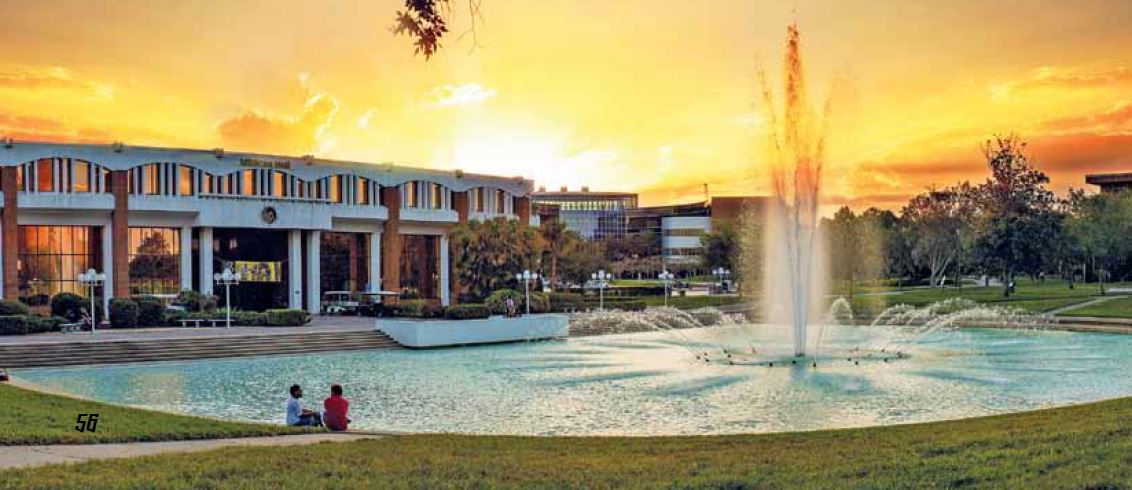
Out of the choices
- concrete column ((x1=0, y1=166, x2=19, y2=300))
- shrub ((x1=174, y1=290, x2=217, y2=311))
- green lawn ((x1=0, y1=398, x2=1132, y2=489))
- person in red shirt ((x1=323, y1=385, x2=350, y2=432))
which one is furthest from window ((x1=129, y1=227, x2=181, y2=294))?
green lawn ((x1=0, y1=398, x2=1132, y2=489))

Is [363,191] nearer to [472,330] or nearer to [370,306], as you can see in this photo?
[370,306]

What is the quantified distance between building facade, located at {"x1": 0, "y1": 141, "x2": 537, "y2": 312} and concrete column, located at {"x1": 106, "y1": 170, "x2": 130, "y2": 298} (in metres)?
0.07

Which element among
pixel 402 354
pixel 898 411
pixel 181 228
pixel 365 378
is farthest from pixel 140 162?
pixel 898 411

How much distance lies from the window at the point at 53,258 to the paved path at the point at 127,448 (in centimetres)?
4785

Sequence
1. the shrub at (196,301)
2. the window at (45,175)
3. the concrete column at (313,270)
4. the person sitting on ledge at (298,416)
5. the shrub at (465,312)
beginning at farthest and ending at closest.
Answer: the concrete column at (313,270)
the window at (45,175)
the shrub at (196,301)
the shrub at (465,312)
the person sitting on ledge at (298,416)

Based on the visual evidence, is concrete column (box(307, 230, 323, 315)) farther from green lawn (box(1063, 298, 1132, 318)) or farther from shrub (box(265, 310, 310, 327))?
green lawn (box(1063, 298, 1132, 318))

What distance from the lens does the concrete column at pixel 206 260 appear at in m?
62.2

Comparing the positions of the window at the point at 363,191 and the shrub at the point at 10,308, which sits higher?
the window at the point at 363,191

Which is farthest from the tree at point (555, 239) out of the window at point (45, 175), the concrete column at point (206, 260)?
→ the window at point (45, 175)

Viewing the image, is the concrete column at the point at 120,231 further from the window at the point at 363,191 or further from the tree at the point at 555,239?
the tree at the point at 555,239

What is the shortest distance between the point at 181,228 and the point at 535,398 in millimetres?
42714

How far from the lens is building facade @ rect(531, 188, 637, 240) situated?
176 m

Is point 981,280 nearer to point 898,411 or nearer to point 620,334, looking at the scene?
point 620,334

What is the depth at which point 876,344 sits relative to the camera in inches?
1625
